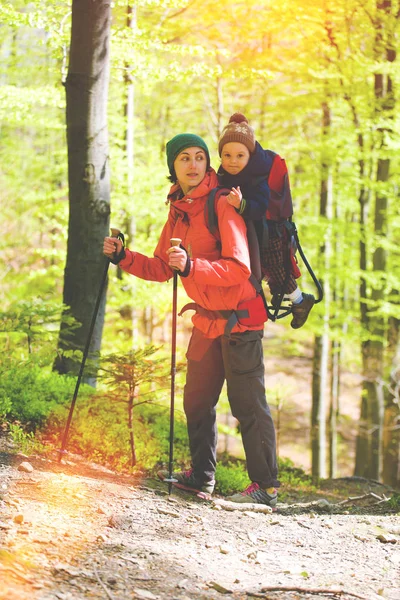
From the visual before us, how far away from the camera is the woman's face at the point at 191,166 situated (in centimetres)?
396

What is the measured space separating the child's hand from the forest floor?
1886 mm

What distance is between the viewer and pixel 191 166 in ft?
13.0

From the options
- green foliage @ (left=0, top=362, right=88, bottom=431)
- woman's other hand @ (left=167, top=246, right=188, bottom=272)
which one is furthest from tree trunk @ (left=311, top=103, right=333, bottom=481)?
woman's other hand @ (left=167, top=246, right=188, bottom=272)

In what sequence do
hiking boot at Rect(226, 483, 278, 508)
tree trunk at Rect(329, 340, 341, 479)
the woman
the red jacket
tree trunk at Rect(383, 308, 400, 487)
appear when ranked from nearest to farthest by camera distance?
the red jacket, the woman, hiking boot at Rect(226, 483, 278, 508), tree trunk at Rect(383, 308, 400, 487), tree trunk at Rect(329, 340, 341, 479)

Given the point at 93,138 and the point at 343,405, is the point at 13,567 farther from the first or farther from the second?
the point at 343,405

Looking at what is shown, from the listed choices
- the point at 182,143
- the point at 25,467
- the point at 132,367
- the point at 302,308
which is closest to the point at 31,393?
the point at 132,367

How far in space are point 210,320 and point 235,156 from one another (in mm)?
1074

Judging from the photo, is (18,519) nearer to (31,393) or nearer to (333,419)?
(31,393)

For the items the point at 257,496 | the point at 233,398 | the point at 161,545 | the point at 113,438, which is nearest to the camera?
the point at 161,545

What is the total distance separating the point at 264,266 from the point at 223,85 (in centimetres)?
1153

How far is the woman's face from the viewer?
3.96 metres

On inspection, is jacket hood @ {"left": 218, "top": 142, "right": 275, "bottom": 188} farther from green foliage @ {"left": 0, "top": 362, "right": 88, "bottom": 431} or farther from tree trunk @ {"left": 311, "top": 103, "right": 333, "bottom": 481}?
tree trunk @ {"left": 311, "top": 103, "right": 333, "bottom": 481}

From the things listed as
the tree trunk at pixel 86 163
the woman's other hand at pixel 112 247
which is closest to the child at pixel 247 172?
the woman's other hand at pixel 112 247

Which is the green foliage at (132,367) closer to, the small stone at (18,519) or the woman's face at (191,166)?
the woman's face at (191,166)
